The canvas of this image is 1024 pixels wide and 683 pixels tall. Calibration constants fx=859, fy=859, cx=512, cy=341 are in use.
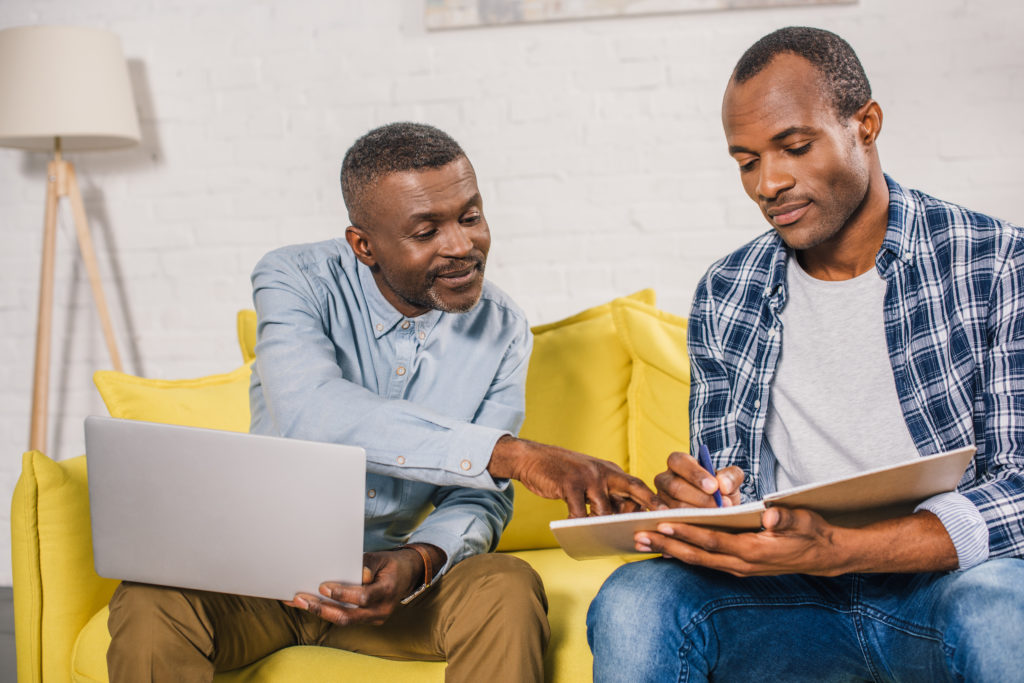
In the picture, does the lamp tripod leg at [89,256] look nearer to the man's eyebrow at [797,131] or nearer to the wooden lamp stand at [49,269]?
the wooden lamp stand at [49,269]

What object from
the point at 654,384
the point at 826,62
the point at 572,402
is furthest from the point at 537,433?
the point at 826,62

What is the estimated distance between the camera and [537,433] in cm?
197

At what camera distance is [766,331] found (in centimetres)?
151

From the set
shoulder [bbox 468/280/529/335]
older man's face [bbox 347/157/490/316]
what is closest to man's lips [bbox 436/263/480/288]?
older man's face [bbox 347/157/490/316]

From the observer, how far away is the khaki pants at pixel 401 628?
1.27 m

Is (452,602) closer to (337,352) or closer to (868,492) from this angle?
(337,352)

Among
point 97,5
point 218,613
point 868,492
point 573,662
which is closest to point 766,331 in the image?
point 868,492

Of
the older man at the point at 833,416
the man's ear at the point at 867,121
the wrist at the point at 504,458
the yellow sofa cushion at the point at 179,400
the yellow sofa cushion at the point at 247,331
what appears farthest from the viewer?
the yellow sofa cushion at the point at 247,331

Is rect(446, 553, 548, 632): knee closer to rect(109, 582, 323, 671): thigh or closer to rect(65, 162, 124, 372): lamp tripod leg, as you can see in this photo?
rect(109, 582, 323, 671): thigh

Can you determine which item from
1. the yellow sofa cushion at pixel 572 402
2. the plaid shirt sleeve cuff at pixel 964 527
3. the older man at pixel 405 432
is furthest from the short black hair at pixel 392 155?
the plaid shirt sleeve cuff at pixel 964 527

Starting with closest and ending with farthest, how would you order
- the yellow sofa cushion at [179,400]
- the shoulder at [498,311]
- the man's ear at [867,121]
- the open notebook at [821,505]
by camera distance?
the open notebook at [821,505] < the man's ear at [867,121] < the shoulder at [498,311] < the yellow sofa cushion at [179,400]

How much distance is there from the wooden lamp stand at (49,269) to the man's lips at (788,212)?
2.05m

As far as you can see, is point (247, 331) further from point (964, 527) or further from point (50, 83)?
point (964, 527)

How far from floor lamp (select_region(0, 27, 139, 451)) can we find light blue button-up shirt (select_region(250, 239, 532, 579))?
1233 mm
